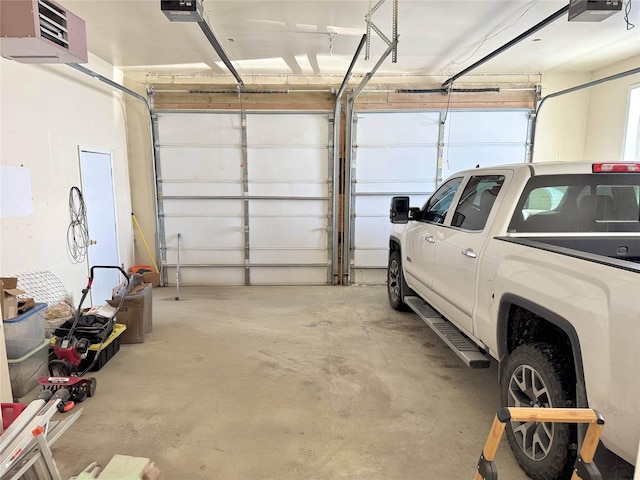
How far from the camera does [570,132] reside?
7059 millimetres

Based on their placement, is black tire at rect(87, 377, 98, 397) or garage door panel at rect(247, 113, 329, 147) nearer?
black tire at rect(87, 377, 98, 397)

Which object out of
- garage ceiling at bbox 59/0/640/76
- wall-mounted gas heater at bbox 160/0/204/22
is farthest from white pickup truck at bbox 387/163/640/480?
wall-mounted gas heater at bbox 160/0/204/22

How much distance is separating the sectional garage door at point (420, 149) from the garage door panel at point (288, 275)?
124cm

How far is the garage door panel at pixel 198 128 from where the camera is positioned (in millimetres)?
7023

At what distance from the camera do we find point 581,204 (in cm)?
286

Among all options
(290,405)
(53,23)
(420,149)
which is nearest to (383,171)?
(420,149)

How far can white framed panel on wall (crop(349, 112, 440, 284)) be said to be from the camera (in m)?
7.04

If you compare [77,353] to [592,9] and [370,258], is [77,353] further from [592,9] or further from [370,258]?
[592,9]

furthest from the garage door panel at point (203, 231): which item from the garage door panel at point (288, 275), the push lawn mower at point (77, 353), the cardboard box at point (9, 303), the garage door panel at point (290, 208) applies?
the cardboard box at point (9, 303)

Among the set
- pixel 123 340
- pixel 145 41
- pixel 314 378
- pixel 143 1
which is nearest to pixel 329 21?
pixel 143 1

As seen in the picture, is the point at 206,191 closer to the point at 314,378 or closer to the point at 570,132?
the point at 314,378

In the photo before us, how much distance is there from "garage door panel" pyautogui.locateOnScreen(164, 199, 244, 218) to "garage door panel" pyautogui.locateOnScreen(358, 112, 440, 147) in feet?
8.71

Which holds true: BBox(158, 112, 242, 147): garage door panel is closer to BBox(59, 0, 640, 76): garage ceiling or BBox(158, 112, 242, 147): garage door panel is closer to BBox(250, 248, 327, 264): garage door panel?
BBox(59, 0, 640, 76): garage ceiling

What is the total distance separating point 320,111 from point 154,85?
309 centimetres
